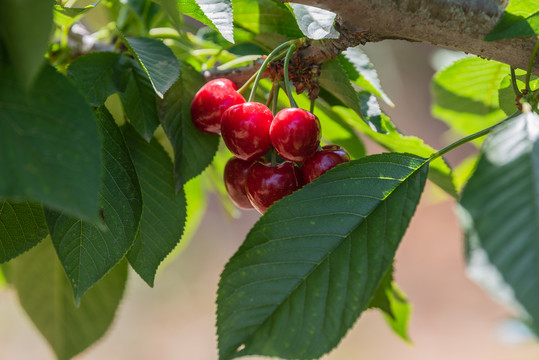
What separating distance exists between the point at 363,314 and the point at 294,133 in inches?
154

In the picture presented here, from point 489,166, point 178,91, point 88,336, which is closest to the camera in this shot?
point 489,166

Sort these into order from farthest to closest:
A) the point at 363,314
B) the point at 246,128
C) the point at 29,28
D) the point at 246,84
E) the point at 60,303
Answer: the point at 363,314 → the point at 60,303 → the point at 246,84 → the point at 246,128 → the point at 29,28

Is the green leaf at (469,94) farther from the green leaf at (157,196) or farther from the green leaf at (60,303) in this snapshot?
the green leaf at (60,303)

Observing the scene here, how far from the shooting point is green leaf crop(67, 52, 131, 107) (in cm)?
71

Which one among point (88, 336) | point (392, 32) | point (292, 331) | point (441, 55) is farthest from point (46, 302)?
point (441, 55)

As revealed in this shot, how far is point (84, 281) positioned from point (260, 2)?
0.49 meters

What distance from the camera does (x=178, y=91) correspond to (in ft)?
2.58

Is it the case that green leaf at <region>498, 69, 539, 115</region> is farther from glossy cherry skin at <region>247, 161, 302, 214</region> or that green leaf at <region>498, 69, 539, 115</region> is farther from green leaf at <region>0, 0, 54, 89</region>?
green leaf at <region>0, 0, 54, 89</region>

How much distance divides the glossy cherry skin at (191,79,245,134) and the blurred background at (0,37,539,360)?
3.18m

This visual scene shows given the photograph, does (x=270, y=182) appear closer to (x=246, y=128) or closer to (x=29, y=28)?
(x=246, y=128)

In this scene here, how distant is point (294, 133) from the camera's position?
2.22 feet

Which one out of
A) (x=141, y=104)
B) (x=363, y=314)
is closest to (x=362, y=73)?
(x=141, y=104)

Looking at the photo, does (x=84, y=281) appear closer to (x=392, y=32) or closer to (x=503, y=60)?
(x=392, y=32)

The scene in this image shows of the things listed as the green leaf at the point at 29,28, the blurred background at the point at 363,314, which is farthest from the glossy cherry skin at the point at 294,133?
the blurred background at the point at 363,314
